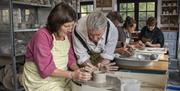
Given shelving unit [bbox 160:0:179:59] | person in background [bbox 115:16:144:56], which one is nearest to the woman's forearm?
person in background [bbox 115:16:144:56]

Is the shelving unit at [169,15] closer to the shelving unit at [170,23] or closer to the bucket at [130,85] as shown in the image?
the shelving unit at [170,23]

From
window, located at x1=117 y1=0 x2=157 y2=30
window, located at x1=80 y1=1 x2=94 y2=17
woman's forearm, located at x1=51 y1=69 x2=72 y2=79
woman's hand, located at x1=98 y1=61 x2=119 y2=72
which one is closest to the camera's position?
woman's forearm, located at x1=51 y1=69 x2=72 y2=79

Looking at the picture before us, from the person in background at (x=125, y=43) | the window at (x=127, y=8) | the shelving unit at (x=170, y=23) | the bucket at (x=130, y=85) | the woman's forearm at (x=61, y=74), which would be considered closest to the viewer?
the bucket at (x=130, y=85)

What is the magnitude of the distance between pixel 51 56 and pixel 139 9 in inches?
246

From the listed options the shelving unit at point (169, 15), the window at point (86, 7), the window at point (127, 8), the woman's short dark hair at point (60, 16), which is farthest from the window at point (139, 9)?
the woman's short dark hair at point (60, 16)

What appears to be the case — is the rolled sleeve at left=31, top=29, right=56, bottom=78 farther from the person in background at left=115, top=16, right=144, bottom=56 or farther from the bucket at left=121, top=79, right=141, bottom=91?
the person in background at left=115, top=16, right=144, bottom=56

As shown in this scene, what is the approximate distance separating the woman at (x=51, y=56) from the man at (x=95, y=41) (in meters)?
0.16

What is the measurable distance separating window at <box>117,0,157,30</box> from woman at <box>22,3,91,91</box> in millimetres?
5999

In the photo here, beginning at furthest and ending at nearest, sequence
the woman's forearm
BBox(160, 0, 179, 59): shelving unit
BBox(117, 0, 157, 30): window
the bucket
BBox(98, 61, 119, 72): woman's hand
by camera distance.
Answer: BBox(117, 0, 157, 30): window → BBox(160, 0, 179, 59): shelving unit → BBox(98, 61, 119, 72): woman's hand → the woman's forearm → the bucket

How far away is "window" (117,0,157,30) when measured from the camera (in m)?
7.16

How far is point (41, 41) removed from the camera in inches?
54.3

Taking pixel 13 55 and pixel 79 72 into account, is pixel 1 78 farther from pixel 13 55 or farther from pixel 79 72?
pixel 79 72

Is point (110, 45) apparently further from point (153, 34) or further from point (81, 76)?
point (153, 34)

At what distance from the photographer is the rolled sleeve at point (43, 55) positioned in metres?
1.36
